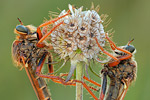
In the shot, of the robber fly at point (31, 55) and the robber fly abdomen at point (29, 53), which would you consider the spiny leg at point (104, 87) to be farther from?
the robber fly abdomen at point (29, 53)

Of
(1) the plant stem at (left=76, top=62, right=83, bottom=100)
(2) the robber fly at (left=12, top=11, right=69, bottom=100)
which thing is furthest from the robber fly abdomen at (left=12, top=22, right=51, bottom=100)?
(1) the plant stem at (left=76, top=62, right=83, bottom=100)

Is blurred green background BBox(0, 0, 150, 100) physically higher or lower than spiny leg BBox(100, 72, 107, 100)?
higher

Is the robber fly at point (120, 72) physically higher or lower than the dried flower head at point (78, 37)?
lower

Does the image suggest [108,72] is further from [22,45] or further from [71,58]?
[22,45]

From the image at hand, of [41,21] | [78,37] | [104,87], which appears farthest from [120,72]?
[41,21]

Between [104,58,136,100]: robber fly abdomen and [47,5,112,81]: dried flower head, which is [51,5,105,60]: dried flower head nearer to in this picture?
[47,5,112,81]: dried flower head

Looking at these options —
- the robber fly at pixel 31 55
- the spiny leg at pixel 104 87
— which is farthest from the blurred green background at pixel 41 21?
the spiny leg at pixel 104 87

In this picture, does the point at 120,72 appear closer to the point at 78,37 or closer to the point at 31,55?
the point at 78,37
